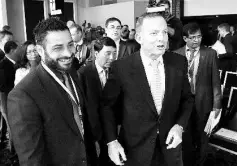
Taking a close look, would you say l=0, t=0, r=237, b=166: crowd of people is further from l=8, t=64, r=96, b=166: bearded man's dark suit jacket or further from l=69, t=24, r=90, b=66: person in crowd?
l=69, t=24, r=90, b=66: person in crowd

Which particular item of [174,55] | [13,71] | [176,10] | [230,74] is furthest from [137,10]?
[174,55]

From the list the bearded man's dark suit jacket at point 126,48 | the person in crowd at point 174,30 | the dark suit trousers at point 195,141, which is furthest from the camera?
the bearded man's dark suit jacket at point 126,48

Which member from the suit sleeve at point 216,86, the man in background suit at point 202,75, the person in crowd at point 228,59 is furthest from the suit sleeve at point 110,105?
the person in crowd at point 228,59

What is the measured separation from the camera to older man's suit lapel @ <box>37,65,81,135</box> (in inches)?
51.1

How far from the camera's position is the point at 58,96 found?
4.29ft

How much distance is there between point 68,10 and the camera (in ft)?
42.3

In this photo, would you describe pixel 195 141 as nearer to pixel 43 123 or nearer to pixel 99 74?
pixel 99 74

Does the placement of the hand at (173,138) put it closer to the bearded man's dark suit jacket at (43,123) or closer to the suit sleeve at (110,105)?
the suit sleeve at (110,105)

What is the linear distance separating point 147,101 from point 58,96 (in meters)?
0.49

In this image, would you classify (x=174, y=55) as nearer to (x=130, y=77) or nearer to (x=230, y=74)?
(x=130, y=77)

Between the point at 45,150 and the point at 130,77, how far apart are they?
0.60 metres

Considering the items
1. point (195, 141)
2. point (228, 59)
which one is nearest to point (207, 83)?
point (195, 141)

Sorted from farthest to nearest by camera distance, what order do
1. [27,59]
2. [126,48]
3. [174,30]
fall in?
[126,48]
[174,30]
[27,59]

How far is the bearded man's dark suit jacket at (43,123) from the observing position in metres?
1.20
